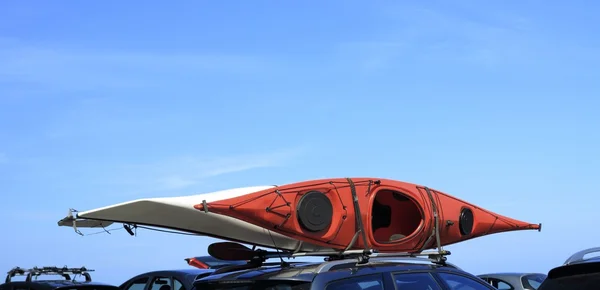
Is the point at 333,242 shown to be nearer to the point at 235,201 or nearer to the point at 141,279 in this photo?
the point at 235,201

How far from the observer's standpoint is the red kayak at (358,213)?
358 inches

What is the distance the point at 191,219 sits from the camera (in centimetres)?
923

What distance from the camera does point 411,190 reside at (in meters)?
10.3

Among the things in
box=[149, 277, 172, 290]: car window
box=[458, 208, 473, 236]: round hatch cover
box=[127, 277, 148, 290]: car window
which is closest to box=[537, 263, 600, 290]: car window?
box=[458, 208, 473, 236]: round hatch cover

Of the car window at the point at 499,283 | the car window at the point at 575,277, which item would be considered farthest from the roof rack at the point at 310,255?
the car window at the point at 499,283

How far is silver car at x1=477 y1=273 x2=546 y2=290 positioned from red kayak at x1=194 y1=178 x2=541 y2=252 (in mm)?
8420

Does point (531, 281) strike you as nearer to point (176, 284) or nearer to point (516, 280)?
point (516, 280)

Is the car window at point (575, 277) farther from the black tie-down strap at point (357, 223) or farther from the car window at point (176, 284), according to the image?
the car window at point (176, 284)

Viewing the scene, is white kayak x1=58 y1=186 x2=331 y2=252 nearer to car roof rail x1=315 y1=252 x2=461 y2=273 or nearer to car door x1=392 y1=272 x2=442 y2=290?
car roof rail x1=315 y1=252 x2=461 y2=273

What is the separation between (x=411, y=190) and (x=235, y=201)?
94.0 inches

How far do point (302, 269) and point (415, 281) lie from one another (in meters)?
1.27

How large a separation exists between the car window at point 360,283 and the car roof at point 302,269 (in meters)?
0.11

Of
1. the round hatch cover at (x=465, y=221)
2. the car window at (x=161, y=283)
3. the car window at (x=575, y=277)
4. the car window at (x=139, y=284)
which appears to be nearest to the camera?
the car window at (x=575, y=277)

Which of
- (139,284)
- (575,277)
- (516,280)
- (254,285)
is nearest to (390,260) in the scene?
(254,285)
